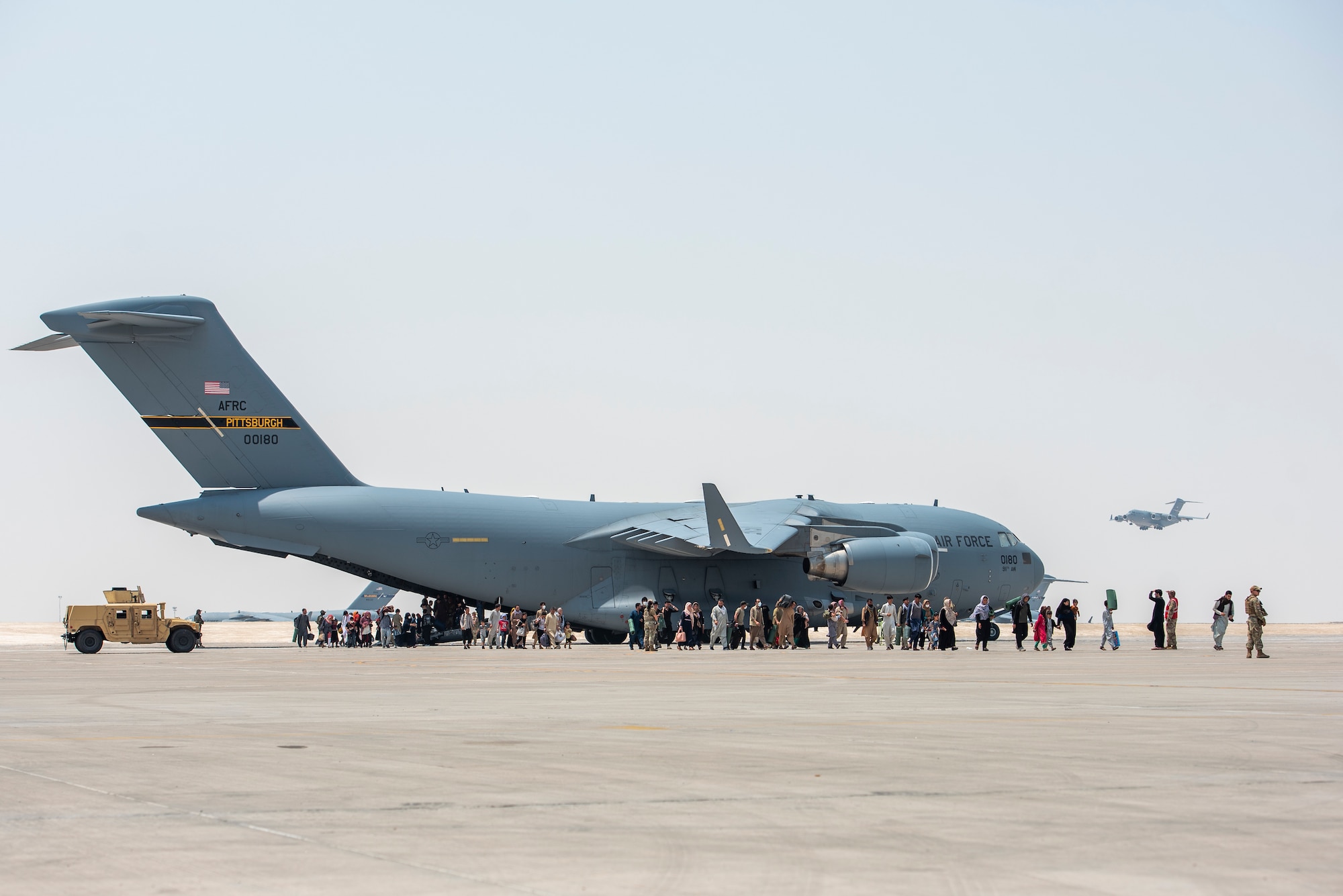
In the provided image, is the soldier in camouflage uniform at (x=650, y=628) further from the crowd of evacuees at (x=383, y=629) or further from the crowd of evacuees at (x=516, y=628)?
the crowd of evacuees at (x=383, y=629)

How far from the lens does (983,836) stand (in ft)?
20.4

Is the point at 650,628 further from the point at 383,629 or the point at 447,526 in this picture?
the point at 383,629

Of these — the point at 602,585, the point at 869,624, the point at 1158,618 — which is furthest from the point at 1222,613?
the point at 602,585

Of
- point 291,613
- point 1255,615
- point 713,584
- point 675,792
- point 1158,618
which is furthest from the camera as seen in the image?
point 291,613

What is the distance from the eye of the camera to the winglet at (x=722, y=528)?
34438 mm

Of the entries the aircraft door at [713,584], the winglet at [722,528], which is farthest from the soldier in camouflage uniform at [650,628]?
the aircraft door at [713,584]

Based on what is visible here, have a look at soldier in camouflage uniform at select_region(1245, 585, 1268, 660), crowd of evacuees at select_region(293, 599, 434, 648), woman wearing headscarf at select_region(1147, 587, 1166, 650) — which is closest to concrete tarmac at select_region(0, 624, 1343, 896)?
soldier in camouflage uniform at select_region(1245, 585, 1268, 660)

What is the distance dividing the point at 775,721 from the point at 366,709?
4264mm

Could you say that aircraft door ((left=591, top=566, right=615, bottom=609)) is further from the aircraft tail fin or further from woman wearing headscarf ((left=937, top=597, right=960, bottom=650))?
woman wearing headscarf ((left=937, top=597, right=960, bottom=650))

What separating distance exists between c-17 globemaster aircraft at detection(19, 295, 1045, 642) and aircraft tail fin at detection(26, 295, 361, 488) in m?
0.04

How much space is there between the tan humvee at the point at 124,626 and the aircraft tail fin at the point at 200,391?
3.65 m

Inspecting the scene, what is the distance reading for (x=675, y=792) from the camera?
7.62m

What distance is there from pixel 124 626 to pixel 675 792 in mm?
31303

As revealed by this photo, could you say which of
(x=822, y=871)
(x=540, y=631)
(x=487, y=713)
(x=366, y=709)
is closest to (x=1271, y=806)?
(x=822, y=871)
